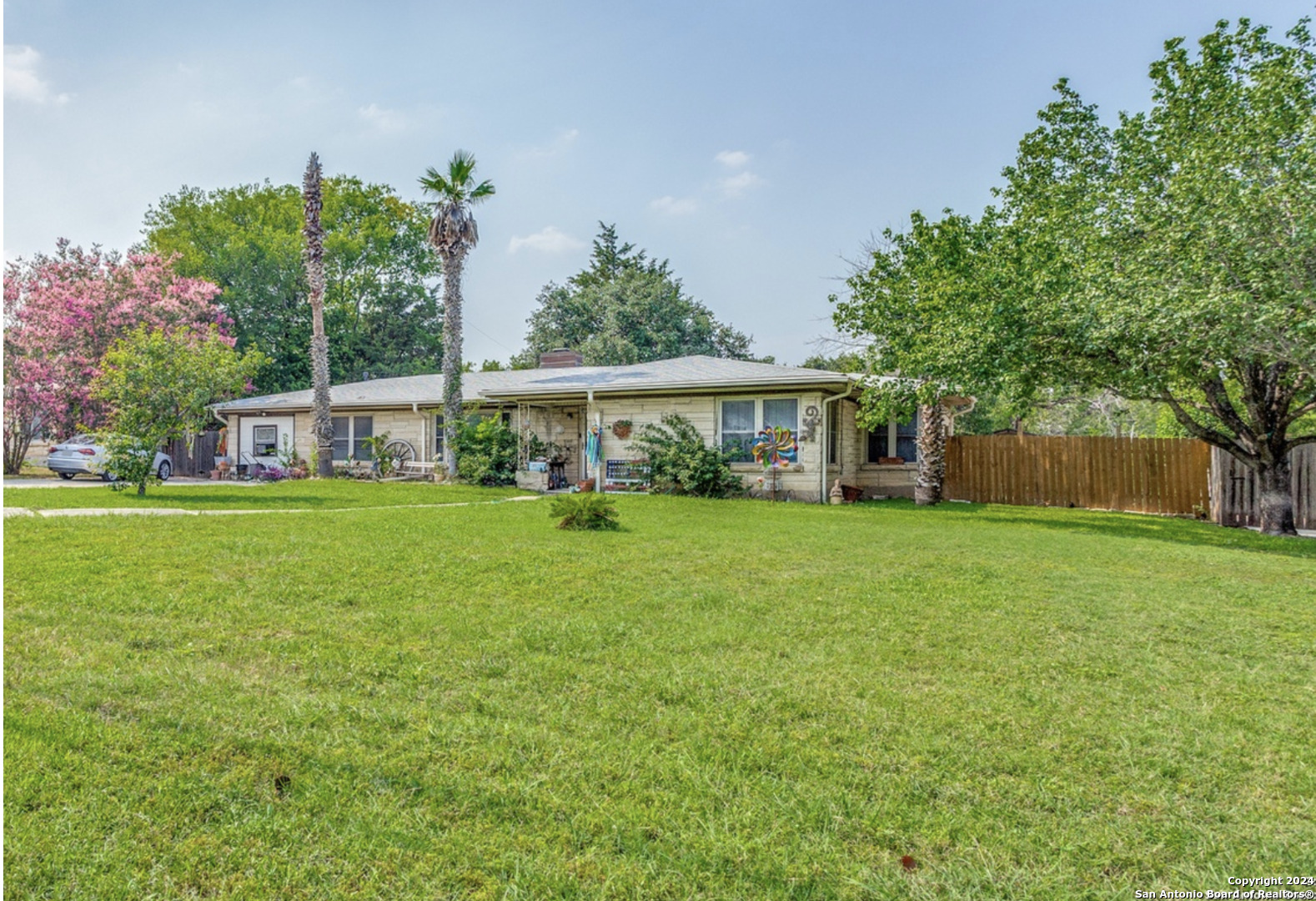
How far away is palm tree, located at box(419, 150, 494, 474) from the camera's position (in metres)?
18.7

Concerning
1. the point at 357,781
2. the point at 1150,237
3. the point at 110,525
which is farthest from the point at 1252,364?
the point at 110,525

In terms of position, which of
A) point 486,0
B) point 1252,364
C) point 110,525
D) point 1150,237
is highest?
point 486,0

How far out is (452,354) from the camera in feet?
60.3

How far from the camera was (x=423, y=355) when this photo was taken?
39438 millimetres

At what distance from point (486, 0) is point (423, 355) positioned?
32.4 metres

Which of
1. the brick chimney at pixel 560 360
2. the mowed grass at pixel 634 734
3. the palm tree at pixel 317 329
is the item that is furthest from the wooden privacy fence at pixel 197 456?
the mowed grass at pixel 634 734

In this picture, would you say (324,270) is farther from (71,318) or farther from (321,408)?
(321,408)

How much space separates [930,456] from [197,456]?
860 inches

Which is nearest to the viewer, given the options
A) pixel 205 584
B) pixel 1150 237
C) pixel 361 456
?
pixel 205 584

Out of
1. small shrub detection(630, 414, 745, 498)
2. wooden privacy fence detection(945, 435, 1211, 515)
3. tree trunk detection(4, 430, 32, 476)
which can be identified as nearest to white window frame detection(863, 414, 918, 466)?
wooden privacy fence detection(945, 435, 1211, 515)

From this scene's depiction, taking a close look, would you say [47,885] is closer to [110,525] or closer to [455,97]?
[110,525]

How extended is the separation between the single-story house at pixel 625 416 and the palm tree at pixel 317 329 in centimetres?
83

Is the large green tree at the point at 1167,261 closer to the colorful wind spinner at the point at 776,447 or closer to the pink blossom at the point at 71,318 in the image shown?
the colorful wind spinner at the point at 776,447

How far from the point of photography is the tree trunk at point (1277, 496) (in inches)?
456
